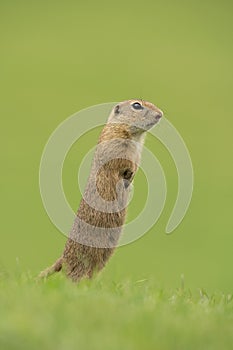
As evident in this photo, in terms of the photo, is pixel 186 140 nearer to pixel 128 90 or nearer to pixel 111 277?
pixel 128 90

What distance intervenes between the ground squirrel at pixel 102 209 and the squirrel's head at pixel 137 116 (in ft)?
0.12

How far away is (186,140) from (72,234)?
16.8 metres

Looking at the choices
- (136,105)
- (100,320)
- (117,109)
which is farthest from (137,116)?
(100,320)

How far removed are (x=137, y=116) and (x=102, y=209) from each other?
122 centimetres

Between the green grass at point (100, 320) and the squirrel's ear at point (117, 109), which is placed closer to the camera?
the green grass at point (100, 320)

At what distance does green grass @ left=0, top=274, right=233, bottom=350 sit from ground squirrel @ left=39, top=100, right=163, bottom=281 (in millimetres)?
1212

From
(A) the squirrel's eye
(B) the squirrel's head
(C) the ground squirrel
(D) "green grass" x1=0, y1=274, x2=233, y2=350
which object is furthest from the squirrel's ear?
(D) "green grass" x1=0, y1=274, x2=233, y2=350

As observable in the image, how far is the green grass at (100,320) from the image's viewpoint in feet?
20.9

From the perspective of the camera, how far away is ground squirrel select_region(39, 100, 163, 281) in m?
9.76

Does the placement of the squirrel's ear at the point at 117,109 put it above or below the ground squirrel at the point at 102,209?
above

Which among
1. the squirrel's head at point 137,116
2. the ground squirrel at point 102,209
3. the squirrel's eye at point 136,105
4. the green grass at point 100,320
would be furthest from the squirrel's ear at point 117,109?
Answer: the green grass at point 100,320

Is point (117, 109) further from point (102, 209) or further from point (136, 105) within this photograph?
point (102, 209)

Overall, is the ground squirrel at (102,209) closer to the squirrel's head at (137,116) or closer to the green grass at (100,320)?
the squirrel's head at (137,116)

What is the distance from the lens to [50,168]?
11.8 m
